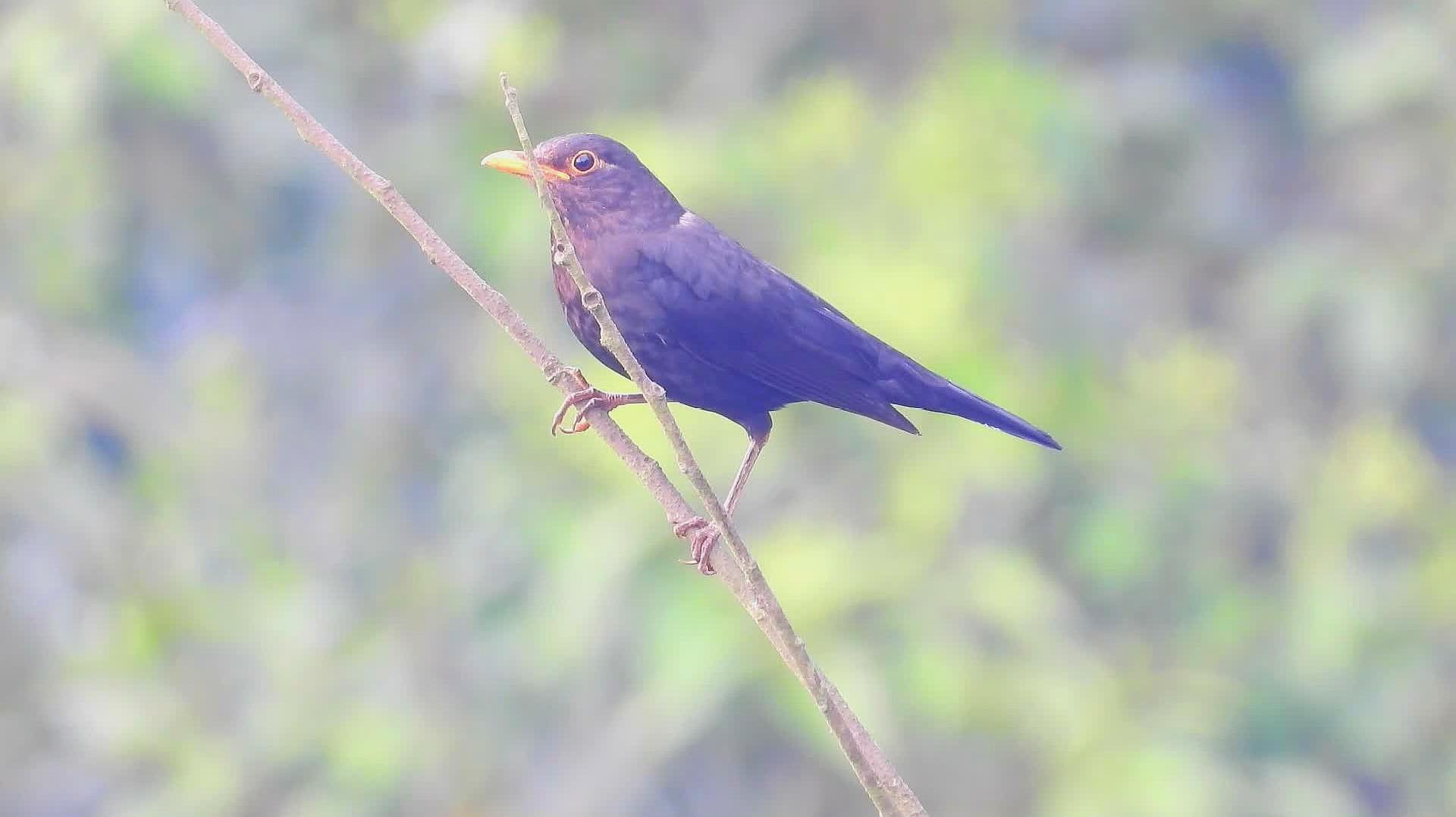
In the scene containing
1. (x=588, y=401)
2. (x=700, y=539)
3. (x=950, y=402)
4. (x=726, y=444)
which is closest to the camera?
(x=588, y=401)

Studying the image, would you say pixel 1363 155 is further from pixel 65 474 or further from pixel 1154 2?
pixel 65 474

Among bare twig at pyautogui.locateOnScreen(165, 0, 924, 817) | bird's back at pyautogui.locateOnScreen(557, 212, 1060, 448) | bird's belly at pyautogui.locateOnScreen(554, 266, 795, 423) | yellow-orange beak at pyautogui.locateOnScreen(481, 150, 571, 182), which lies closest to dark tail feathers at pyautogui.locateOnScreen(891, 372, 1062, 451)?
bird's back at pyautogui.locateOnScreen(557, 212, 1060, 448)

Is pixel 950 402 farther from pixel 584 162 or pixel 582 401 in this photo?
pixel 584 162

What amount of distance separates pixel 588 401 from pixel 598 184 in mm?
453

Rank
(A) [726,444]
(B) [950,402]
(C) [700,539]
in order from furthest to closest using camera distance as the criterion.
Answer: (A) [726,444] → (C) [700,539] → (B) [950,402]

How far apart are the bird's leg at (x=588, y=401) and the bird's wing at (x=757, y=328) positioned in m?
0.13

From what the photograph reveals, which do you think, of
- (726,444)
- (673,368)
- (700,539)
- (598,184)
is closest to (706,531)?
(700,539)

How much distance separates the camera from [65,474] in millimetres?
6859

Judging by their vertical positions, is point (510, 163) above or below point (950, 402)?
above

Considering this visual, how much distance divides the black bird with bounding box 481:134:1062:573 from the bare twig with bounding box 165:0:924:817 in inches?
16.7

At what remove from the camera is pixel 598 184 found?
317cm

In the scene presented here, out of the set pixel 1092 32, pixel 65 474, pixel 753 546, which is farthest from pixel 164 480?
pixel 1092 32

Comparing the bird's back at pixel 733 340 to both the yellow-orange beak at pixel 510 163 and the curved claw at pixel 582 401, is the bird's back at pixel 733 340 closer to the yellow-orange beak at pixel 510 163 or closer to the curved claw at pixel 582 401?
the curved claw at pixel 582 401

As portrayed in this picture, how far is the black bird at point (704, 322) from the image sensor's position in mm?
Result: 3049
